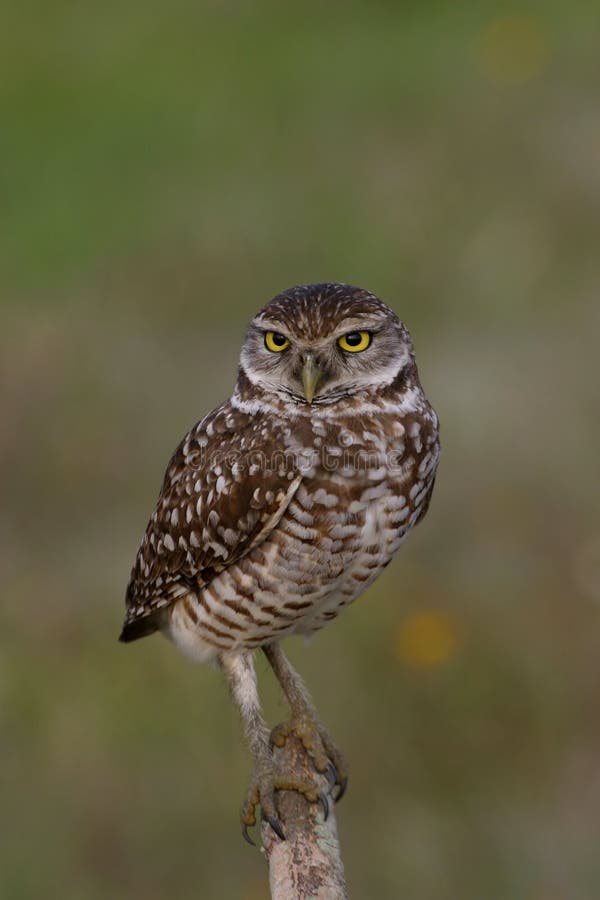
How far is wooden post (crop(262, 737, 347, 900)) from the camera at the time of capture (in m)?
2.86

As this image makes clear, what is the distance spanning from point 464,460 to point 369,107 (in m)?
3.95

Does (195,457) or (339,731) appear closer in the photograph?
(195,457)

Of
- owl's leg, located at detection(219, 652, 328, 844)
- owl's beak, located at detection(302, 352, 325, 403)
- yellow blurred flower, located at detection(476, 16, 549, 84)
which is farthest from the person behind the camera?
yellow blurred flower, located at detection(476, 16, 549, 84)

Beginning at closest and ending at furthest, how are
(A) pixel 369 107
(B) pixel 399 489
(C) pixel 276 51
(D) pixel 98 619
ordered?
(B) pixel 399 489 < (D) pixel 98 619 < (A) pixel 369 107 < (C) pixel 276 51

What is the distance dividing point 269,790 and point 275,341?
1.17 meters

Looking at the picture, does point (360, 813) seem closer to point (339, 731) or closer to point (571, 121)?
point (339, 731)

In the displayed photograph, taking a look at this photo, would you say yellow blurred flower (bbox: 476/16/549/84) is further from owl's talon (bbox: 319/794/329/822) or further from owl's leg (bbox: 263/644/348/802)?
owl's talon (bbox: 319/794/329/822)

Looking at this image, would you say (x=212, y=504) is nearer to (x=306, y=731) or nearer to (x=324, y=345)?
(x=324, y=345)

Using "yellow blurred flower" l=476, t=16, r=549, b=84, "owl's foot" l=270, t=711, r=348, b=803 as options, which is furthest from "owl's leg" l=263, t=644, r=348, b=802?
"yellow blurred flower" l=476, t=16, r=549, b=84

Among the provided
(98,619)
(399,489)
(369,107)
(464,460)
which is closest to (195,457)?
(399,489)

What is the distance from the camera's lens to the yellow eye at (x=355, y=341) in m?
3.12

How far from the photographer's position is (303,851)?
3.06 m

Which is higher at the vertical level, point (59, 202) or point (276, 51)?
point (276, 51)

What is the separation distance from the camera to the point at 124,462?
22.5ft
